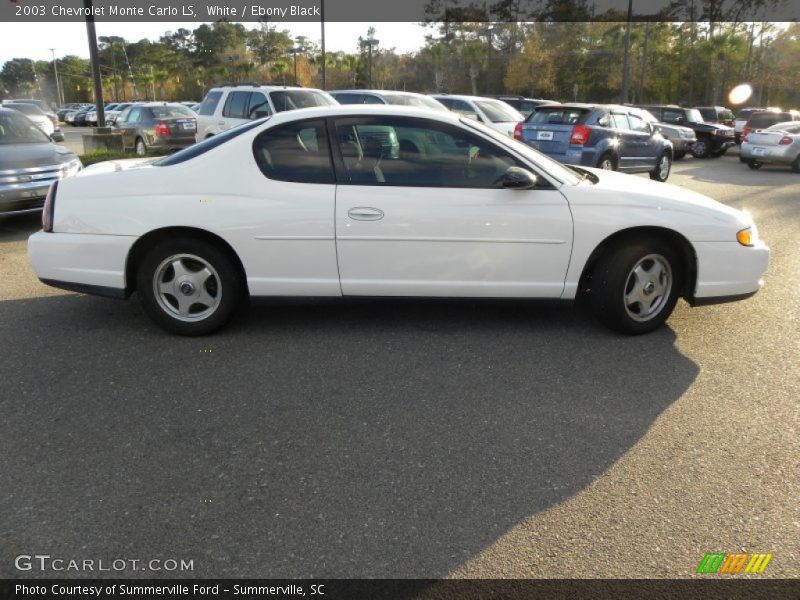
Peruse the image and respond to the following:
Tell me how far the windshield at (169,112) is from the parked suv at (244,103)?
3.77 metres

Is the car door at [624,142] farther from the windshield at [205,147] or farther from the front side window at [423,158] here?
the windshield at [205,147]

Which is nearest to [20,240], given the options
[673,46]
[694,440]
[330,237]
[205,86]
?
[330,237]

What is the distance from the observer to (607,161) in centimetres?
1249

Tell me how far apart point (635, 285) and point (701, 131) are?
64.1 ft

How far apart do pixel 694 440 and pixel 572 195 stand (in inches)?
73.0

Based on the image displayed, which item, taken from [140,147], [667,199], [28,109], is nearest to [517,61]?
[28,109]

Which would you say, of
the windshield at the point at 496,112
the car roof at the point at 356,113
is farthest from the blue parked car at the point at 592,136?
the car roof at the point at 356,113

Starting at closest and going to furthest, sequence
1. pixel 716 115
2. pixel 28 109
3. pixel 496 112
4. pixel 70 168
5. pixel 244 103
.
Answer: pixel 70 168 < pixel 244 103 < pixel 496 112 < pixel 716 115 < pixel 28 109

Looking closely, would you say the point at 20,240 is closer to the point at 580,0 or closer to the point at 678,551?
the point at 678,551

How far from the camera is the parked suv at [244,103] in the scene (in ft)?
39.9

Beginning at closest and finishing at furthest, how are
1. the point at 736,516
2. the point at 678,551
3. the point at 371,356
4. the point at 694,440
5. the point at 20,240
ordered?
the point at 678,551, the point at 736,516, the point at 694,440, the point at 371,356, the point at 20,240

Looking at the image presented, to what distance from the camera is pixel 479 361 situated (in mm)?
4215

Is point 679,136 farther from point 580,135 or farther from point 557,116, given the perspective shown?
point 580,135

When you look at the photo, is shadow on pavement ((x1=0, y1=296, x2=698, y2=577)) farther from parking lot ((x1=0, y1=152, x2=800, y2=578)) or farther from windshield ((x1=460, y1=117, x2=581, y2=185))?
windshield ((x1=460, y1=117, x2=581, y2=185))
